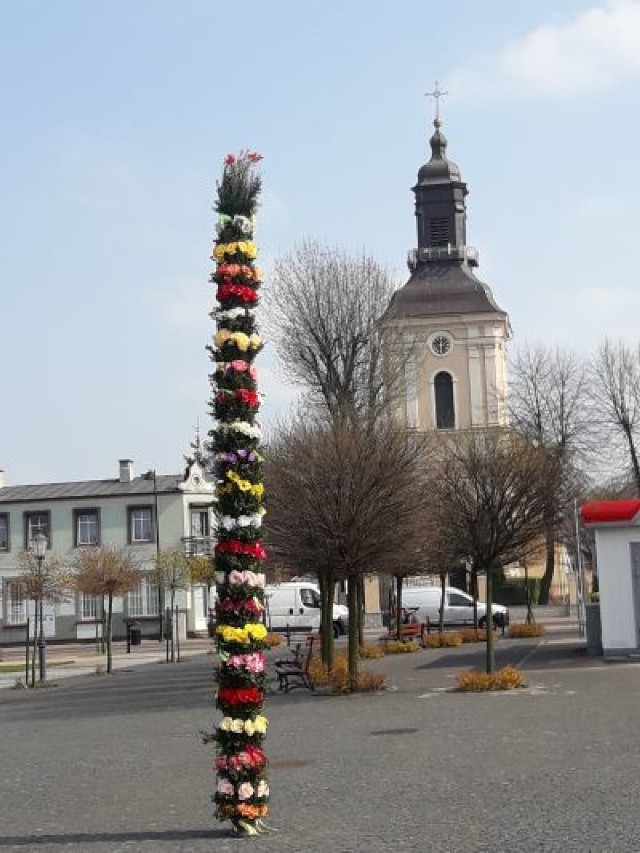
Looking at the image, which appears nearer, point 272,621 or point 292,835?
point 292,835

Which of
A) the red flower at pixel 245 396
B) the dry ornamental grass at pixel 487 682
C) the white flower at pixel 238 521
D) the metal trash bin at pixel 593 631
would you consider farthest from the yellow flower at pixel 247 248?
the metal trash bin at pixel 593 631

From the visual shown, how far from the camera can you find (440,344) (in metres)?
71.1

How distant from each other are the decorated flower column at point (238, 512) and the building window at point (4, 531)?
55.7 meters

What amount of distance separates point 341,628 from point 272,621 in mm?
3873

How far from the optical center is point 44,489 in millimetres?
67500

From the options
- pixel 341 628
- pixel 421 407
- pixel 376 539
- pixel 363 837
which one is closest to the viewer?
pixel 363 837

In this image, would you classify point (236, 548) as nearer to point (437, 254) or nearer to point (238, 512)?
point (238, 512)

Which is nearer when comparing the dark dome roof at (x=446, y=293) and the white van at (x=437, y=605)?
the white van at (x=437, y=605)

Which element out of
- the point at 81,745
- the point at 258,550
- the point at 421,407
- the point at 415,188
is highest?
the point at 415,188

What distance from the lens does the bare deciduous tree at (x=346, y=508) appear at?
84.5ft

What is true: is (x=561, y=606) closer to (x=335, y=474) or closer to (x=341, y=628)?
(x=341, y=628)

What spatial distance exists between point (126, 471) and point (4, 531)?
6.40 metres

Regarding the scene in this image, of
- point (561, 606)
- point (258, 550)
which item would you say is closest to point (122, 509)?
point (561, 606)

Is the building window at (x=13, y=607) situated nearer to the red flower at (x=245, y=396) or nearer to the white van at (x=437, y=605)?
the white van at (x=437, y=605)
